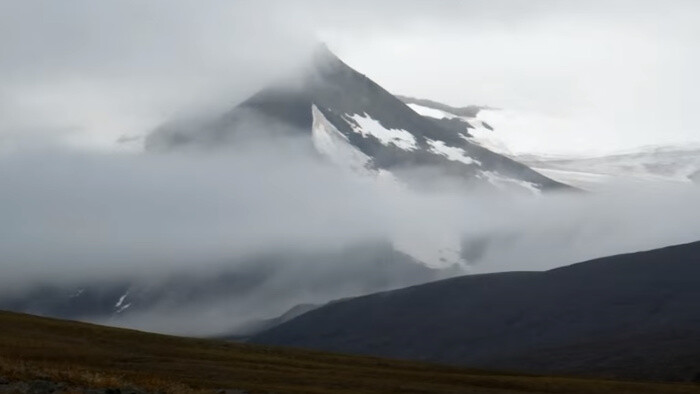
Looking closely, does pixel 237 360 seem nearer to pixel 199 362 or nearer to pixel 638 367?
pixel 199 362

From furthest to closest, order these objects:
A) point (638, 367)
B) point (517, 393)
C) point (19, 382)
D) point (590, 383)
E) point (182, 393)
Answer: point (638, 367), point (590, 383), point (517, 393), point (182, 393), point (19, 382)

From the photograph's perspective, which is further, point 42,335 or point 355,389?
point 42,335

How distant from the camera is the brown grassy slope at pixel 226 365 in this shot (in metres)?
61.7

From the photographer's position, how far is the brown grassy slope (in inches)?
2429

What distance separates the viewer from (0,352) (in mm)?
59969

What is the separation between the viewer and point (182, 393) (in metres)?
45.3

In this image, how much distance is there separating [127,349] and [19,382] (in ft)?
111

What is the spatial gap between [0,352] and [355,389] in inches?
645

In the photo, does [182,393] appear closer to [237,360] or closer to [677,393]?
[237,360]

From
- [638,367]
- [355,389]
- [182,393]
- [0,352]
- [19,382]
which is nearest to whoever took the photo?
[19,382]

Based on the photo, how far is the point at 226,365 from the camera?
71000 mm

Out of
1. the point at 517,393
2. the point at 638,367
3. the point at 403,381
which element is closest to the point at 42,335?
the point at 403,381

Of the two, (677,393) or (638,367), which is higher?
(638,367)

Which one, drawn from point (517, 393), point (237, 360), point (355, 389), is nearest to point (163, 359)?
point (237, 360)
